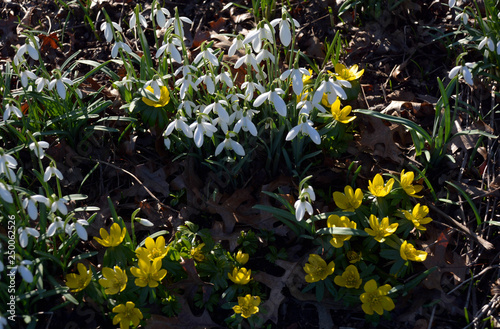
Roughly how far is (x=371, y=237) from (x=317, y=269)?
29 cm

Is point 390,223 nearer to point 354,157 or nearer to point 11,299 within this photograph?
point 354,157

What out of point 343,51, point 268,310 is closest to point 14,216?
point 268,310

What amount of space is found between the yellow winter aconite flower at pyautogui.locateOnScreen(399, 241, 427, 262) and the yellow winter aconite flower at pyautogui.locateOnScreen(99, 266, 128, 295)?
1201 mm

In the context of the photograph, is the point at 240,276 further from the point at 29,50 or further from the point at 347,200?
the point at 29,50

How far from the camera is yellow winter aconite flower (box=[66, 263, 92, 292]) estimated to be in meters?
2.05

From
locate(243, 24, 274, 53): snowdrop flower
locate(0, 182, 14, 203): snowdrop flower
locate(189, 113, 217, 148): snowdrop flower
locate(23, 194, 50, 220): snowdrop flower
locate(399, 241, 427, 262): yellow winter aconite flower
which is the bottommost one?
locate(399, 241, 427, 262): yellow winter aconite flower

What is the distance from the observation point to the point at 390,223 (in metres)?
2.29

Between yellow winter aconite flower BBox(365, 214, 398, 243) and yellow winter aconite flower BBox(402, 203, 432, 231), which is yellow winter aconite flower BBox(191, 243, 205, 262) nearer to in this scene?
yellow winter aconite flower BBox(365, 214, 398, 243)

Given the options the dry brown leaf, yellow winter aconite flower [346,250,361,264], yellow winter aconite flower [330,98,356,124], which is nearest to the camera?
yellow winter aconite flower [346,250,361,264]

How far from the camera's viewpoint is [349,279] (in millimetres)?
2127

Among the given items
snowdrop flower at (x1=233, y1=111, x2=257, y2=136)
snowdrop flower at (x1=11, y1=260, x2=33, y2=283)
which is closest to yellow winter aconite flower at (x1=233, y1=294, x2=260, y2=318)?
snowdrop flower at (x1=233, y1=111, x2=257, y2=136)

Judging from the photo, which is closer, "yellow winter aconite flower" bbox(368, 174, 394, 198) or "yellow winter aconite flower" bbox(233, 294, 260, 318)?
"yellow winter aconite flower" bbox(233, 294, 260, 318)

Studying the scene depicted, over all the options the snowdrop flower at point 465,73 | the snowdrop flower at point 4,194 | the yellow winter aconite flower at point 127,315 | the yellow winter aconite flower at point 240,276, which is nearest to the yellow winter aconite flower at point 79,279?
the yellow winter aconite flower at point 127,315

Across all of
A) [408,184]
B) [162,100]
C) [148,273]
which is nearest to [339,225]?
[408,184]
